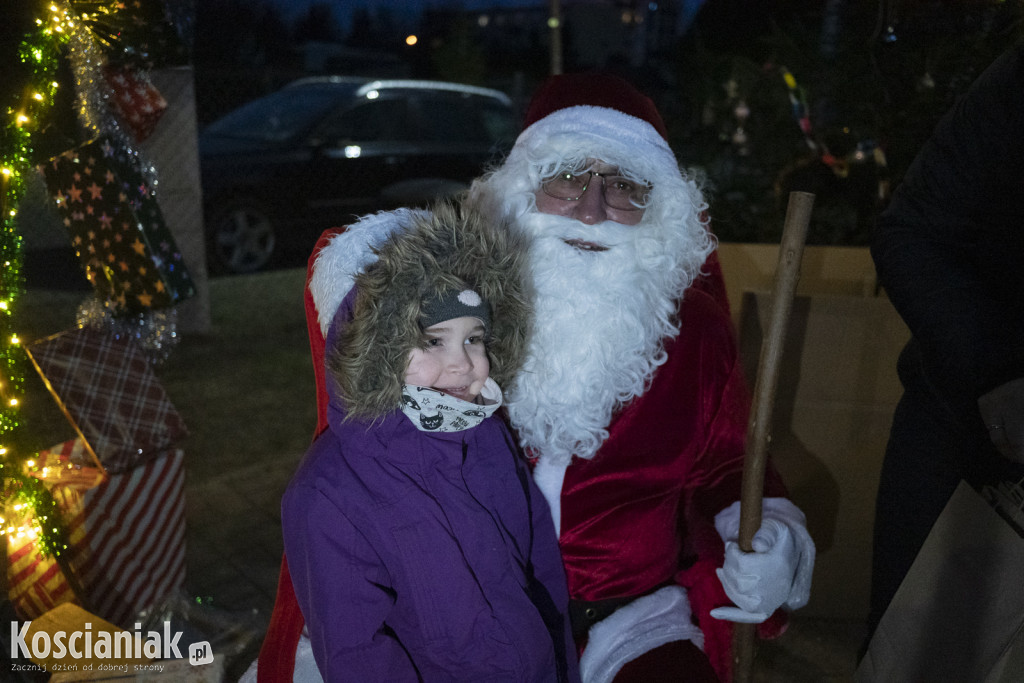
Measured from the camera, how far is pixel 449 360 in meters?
1.50

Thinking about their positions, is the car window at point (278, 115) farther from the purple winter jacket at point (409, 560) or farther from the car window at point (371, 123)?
the purple winter jacket at point (409, 560)

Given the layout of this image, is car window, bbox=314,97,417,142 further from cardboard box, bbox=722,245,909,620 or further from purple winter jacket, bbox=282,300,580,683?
purple winter jacket, bbox=282,300,580,683

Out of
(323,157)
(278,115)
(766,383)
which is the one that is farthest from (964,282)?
→ (278,115)

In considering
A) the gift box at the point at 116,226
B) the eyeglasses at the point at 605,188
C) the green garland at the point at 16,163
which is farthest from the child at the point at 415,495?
the gift box at the point at 116,226

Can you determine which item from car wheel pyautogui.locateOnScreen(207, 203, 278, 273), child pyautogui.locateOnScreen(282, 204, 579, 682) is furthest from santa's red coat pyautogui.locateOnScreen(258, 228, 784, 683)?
car wheel pyautogui.locateOnScreen(207, 203, 278, 273)

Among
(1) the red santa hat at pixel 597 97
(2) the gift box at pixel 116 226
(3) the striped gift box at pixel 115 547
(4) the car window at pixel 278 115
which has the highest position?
(1) the red santa hat at pixel 597 97

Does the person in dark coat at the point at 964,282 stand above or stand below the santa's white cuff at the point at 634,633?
above

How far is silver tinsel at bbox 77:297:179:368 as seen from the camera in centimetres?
264

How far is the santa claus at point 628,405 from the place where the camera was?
69.0 inches

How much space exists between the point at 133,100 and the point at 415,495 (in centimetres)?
192

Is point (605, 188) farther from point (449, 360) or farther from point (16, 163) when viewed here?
point (16, 163)

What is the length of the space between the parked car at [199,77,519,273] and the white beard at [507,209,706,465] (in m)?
5.27

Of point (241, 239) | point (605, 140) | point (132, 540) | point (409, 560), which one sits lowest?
point (241, 239)

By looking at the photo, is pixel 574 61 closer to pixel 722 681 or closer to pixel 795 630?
pixel 795 630
